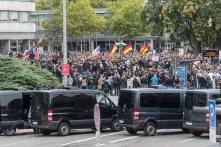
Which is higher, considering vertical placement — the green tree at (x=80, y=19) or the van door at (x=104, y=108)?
the green tree at (x=80, y=19)

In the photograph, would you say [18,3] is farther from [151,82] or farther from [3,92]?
[3,92]

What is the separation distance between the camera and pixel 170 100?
27.5m

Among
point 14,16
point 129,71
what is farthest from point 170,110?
point 14,16

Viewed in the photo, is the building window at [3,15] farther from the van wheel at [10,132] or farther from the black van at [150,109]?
the black van at [150,109]

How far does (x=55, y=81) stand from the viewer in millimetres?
37469

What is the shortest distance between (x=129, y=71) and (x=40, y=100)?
65.0 ft

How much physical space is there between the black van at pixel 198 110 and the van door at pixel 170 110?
1.21 m

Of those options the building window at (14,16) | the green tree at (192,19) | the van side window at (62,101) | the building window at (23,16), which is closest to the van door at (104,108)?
the van side window at (62,101)

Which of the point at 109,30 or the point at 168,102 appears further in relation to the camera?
the point at 109,30

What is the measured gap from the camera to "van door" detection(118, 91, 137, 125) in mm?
26984

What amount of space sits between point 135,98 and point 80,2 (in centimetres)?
7766

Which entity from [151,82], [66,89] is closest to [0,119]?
[66,89]

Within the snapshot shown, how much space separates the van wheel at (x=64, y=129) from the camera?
27.5 metres

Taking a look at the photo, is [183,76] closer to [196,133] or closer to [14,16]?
[196,133]
